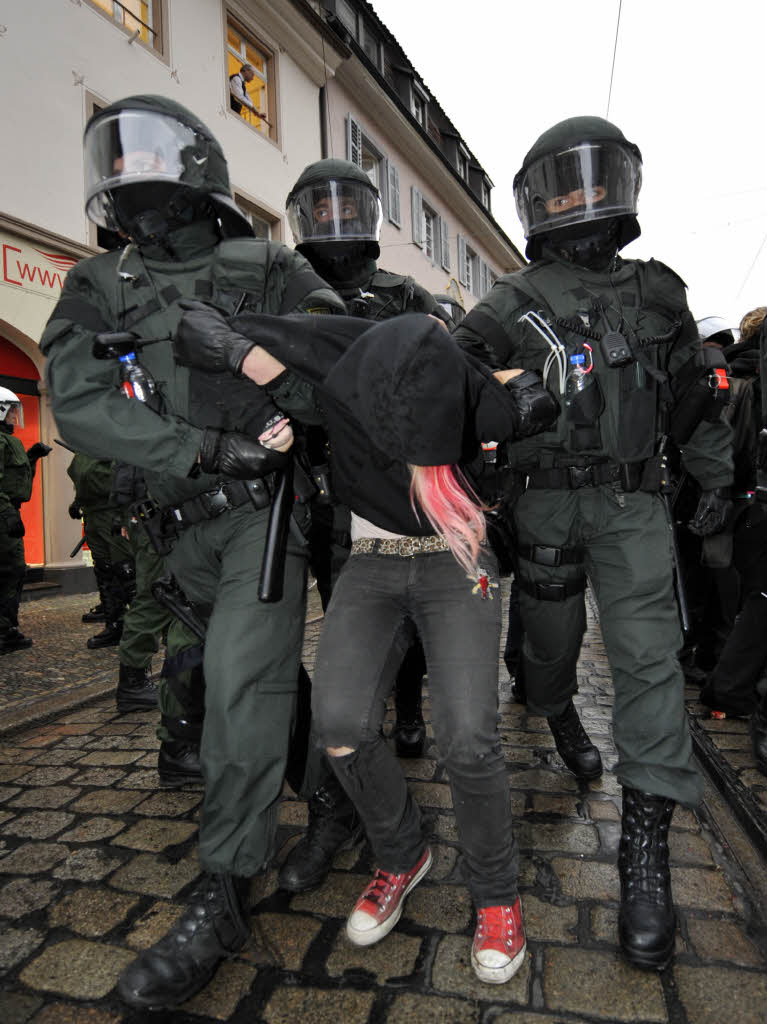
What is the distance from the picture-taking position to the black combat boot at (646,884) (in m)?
1.77

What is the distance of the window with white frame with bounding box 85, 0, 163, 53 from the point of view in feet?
32.6

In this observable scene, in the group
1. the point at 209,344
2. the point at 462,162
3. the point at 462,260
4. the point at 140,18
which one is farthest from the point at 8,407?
the point at 462,162

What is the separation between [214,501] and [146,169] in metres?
1.01

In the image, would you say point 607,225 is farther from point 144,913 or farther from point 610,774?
point 144,913

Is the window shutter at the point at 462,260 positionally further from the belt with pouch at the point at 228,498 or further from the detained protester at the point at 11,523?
the belt with pouch at the point at 228,498

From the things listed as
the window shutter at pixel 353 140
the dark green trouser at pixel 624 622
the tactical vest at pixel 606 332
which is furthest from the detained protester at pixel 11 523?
the window shutter at pixel 353 140

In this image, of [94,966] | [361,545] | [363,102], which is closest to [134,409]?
[361,545]

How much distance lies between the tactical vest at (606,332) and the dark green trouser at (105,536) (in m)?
4.25

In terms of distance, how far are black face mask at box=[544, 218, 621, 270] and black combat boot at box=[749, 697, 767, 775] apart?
1.99m

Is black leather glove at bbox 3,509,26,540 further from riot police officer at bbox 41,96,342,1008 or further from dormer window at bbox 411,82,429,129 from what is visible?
dormer window at bbox 411,82,429,129

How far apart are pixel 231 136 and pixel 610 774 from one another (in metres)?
12.0

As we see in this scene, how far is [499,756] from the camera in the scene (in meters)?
1.83

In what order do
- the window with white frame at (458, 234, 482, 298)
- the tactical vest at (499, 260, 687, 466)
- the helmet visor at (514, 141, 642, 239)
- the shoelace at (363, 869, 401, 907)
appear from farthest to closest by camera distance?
the window with white frame at (458, 234, 482, 298), the helmet visor at (514, 141, 642, 239), the tactical vest at (499, 260, 687, 466), the shoelace at (363, 869, 401, 907)

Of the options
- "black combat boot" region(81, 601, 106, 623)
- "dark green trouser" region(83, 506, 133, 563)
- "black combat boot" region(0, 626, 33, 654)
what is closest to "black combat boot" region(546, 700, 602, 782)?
"dark green trouser" region(83, 506, 133, 563)
